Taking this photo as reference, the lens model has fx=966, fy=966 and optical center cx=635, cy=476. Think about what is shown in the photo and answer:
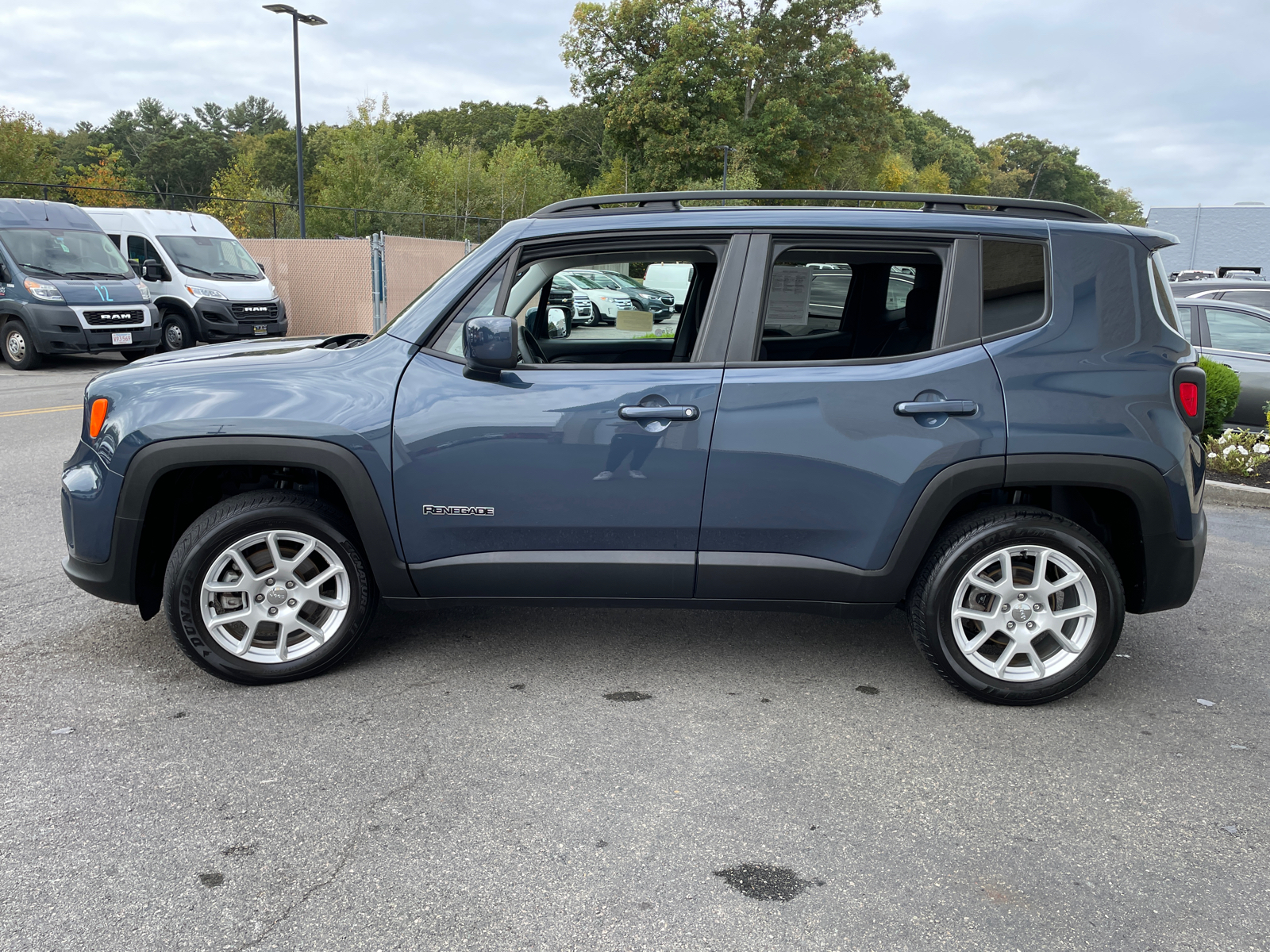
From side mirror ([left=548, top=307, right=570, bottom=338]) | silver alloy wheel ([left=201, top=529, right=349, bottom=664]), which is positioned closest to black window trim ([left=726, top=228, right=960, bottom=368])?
side mirror ([left=548, top=307, right=570, bottom=338])

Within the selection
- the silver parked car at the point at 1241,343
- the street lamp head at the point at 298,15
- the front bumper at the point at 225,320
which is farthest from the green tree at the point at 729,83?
the silver parked car at the point at 1241,343

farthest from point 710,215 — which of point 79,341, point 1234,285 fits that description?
point 79,341

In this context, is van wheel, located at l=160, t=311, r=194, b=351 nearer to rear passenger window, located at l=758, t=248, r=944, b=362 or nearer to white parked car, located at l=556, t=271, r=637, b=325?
white parked car, located at l=556, t=271, r=637, b=325

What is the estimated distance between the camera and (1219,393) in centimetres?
856

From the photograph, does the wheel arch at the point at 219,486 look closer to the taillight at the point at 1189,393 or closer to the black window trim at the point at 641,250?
the black window trim at the point at 641,250

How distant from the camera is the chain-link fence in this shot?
89.1 feet

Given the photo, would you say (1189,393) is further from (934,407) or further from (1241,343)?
(1241,343)

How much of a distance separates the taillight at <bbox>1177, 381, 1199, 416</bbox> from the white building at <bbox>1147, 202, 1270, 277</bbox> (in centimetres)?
5404

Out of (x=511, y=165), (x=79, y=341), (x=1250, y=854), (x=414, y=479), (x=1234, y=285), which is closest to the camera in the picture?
(x=1250, y=854)

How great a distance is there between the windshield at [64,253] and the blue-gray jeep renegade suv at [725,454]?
13.5 metres

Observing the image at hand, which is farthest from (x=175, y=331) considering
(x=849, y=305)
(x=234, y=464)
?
(x=849, y=305)

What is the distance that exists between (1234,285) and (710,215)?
10316 millimetres

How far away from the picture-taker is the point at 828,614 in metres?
3.62

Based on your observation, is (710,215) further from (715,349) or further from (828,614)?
(828,614)
